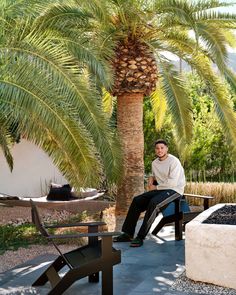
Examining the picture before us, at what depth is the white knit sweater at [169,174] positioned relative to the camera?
8070mm

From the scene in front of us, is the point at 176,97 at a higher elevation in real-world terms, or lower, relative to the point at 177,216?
higher

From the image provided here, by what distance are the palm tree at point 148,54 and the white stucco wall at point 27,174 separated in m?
5.57

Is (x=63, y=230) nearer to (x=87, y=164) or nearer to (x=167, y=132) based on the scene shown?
(x=87, y=164)

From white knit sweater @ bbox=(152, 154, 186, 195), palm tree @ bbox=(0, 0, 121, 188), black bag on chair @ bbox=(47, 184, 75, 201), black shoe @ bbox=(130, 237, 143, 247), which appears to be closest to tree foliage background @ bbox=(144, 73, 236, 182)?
black bag on chair @ bbox=(47, 184, 75, 201)

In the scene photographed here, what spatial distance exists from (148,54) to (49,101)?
4.45 m

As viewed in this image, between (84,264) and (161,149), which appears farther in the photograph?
(161,149)

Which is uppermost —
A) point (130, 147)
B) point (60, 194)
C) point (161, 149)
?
point (130, 147)

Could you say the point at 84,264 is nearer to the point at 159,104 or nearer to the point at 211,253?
the point at 211,253

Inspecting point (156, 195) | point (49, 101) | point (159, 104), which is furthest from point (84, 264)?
point (159, 104)

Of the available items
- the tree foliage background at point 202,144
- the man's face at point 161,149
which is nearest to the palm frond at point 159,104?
the tree foliage background at point 202,144

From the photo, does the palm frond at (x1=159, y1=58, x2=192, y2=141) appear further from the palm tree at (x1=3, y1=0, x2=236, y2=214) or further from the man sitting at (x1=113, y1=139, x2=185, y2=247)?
the man sitting at (x1=113, y1=139, x2=185, y2=247)

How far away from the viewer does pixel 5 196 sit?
585 inches

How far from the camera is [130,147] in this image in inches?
439

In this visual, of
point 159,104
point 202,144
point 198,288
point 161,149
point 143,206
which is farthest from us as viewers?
point 202,144
